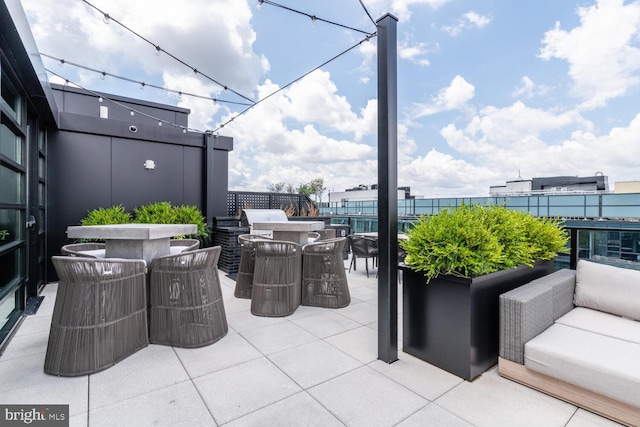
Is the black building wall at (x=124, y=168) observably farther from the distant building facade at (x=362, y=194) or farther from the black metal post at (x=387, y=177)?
the distant building facade at (x=362, y=194)

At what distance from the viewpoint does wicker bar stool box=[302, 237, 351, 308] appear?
374cm

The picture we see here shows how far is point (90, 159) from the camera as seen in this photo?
5570 millimetres

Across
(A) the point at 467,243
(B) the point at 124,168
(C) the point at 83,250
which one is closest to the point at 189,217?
(B) the point at 124,168

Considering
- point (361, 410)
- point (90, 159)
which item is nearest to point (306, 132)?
point (90, 159)

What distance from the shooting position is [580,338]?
202cm

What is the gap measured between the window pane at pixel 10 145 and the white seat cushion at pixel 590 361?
4556 millimetres

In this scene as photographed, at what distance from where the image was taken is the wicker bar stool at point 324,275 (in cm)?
374

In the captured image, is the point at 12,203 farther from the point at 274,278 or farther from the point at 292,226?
the point at 292,226

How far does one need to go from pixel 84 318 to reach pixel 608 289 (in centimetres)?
399

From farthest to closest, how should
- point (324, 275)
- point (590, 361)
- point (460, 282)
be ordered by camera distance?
1. point (324, 275)
2. point (460, 282)
3. point (590, 361)

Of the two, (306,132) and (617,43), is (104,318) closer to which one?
(617,43)

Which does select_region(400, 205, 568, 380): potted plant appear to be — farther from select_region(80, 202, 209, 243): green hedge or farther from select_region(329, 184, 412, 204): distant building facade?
select_region(329, 184, 412, 204): distant building facade

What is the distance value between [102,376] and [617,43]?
9.74 metres

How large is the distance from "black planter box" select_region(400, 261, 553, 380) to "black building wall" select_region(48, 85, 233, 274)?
5527 mm
